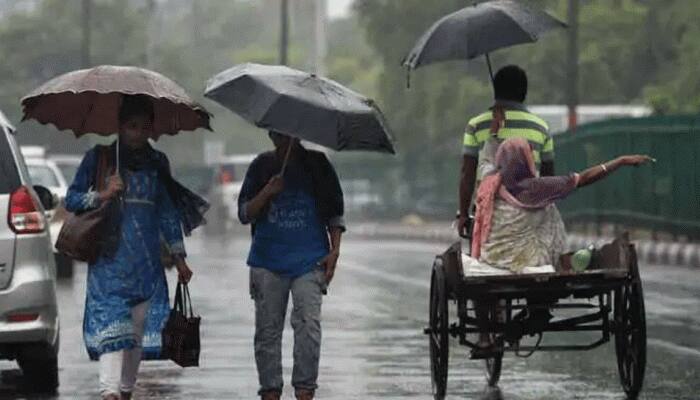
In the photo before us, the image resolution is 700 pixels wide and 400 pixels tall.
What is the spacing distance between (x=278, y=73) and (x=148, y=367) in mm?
3967

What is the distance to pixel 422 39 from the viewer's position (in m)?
13.1

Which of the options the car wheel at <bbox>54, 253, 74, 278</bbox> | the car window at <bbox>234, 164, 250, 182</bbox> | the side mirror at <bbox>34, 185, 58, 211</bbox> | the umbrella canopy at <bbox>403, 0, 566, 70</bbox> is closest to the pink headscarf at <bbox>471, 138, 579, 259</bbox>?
the umbrella canopy at <bbox>403, 0, 566, 70</bbox>

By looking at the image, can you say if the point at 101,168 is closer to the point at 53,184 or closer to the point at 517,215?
the point at 517,215

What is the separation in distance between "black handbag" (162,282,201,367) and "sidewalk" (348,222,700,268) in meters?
5.04

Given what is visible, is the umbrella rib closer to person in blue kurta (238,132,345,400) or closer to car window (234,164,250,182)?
person in blue kurta (238,132,345,400)

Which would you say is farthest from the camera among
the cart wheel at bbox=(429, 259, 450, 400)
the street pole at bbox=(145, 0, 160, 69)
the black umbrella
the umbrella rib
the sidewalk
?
the street pole at bbox=(145, 0, 160, 69)

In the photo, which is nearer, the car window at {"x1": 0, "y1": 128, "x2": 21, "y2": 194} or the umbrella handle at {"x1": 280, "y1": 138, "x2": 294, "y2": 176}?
the umbrella handle at {"x1": 280, "y1": 138, "x2": 294, "y2": 176}


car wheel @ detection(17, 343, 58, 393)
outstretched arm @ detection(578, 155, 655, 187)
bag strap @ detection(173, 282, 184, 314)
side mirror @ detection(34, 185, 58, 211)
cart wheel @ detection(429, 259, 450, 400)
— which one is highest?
outstretched arm @ detection(578, 155, 655, 187)

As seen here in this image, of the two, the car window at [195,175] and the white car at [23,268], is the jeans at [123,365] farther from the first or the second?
the car window at [195,175]

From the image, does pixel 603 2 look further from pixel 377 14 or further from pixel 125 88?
pixel 125 88

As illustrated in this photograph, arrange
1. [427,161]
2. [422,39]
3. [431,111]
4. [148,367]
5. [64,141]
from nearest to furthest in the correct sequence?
1. [422,39]
2. [148,367]
3. [427,161]
4. [431,111]
5. [64,141]

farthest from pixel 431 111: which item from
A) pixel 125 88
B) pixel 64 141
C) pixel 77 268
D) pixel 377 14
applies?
Answer: pixel 125 88

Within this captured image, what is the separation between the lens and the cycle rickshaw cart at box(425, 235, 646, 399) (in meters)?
11.4

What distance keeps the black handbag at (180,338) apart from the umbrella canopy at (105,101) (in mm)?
891
